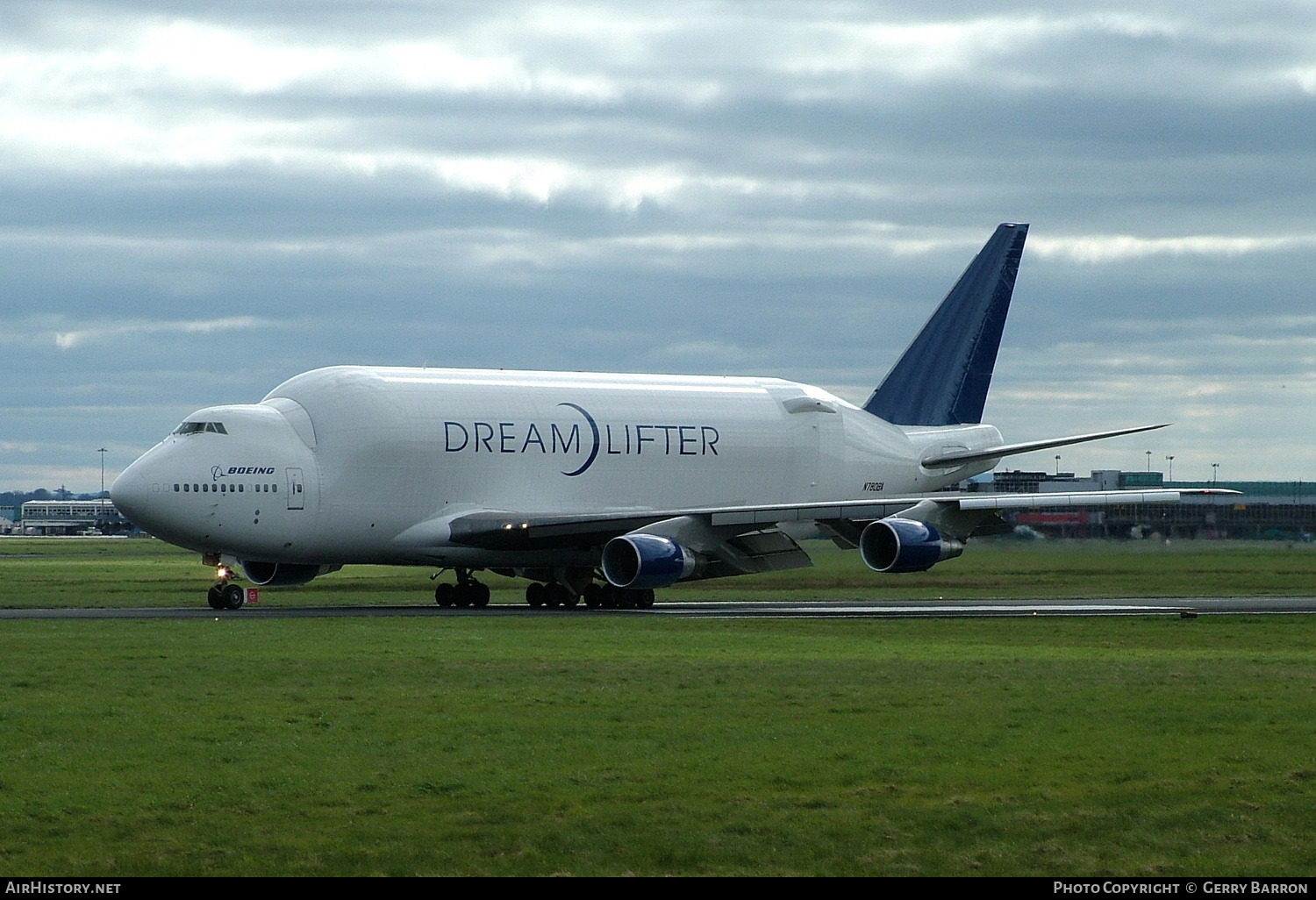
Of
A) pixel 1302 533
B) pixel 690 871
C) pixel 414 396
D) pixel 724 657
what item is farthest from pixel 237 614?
pixel 1302 533

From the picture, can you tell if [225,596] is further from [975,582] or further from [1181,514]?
[1181,514]

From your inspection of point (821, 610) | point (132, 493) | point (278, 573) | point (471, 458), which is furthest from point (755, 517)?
point (132, 493)

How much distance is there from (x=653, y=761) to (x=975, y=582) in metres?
40.6

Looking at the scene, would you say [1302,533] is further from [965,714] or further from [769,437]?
[965,714]

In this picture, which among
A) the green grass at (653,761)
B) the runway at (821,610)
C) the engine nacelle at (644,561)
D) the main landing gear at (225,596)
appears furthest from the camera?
the engine nacelle at (644,561)

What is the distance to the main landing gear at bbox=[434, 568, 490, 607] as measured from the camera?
46250 mm

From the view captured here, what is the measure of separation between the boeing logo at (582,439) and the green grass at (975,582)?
4415mm

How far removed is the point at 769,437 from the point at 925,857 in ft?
126

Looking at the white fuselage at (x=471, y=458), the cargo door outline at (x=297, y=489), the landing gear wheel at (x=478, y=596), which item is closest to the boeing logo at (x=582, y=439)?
the white fuselage at (x=471, y=458)

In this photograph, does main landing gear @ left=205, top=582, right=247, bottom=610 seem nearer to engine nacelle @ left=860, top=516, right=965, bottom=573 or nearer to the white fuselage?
the white fuselage

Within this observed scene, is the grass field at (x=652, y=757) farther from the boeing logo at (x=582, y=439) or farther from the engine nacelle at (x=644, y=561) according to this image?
the boeing logo at (x=582, y=439)

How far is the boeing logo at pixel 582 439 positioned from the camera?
149 feet

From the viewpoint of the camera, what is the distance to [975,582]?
5681cm

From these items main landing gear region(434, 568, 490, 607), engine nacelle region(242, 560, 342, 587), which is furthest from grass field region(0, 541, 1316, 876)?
main landing gear region(434, 568, 490, 607)
